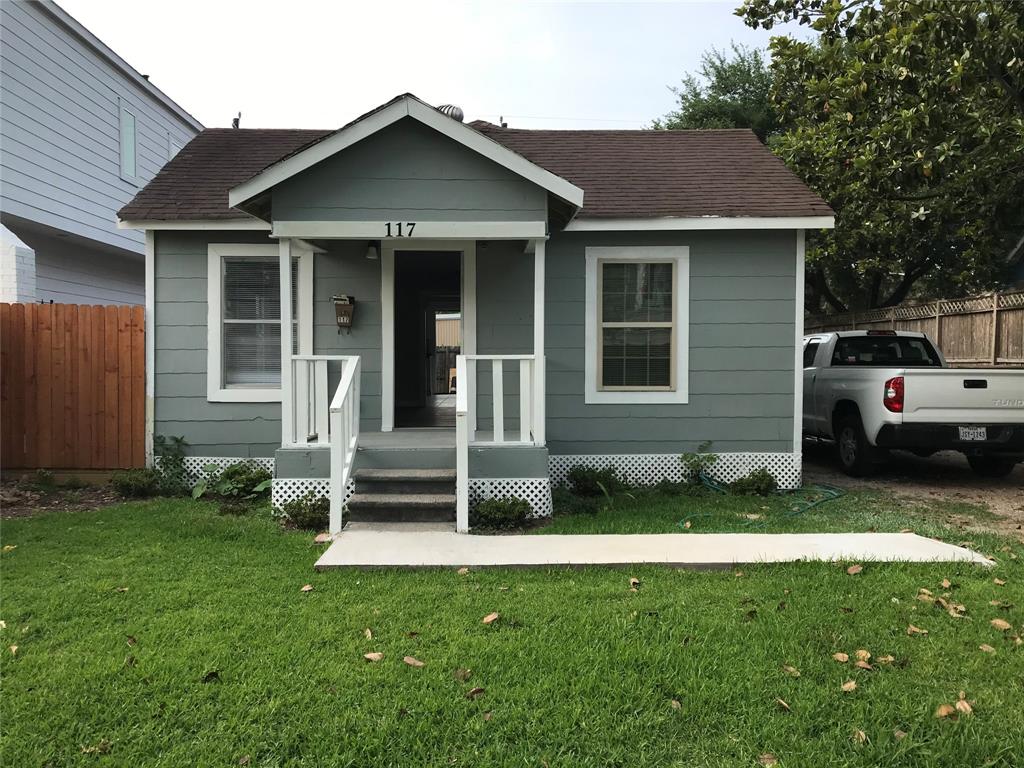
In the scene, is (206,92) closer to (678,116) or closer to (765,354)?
(678,116)

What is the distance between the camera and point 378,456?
627cm

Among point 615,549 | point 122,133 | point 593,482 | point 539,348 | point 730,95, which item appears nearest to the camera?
point 615,549

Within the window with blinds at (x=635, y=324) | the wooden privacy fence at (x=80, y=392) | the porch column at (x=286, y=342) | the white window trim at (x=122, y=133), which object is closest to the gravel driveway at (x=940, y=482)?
the window with blinds at (x=635, y=324)

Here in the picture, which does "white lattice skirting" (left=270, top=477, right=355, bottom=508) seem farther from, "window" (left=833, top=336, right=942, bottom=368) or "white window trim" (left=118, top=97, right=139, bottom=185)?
"white window trim" (left=118, top=97, right=139, bottom=185)

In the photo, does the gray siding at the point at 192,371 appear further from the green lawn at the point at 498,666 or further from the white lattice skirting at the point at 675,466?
the white lattice skirting at the point at 675,466

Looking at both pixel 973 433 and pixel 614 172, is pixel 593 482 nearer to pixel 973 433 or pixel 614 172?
pixel 614 172

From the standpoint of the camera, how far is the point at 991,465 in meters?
8.38

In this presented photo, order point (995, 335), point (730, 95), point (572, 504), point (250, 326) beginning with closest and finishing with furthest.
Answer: point (572, 504) → point (250, 326) → point (995, 335) → point (730, 95)

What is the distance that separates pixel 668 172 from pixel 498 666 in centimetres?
670

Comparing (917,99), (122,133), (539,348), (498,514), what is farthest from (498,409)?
(122,133)

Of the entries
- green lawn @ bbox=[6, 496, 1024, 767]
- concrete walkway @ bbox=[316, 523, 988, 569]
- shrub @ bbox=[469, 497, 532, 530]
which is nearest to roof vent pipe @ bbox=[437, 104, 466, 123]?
shrub @ bbox=[469, 497, 532, 530]

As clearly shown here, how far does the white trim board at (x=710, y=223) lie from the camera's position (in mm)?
7293

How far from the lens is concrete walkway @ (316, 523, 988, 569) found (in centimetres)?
463

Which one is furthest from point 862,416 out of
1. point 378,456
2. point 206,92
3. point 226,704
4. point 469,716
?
point 206,92
